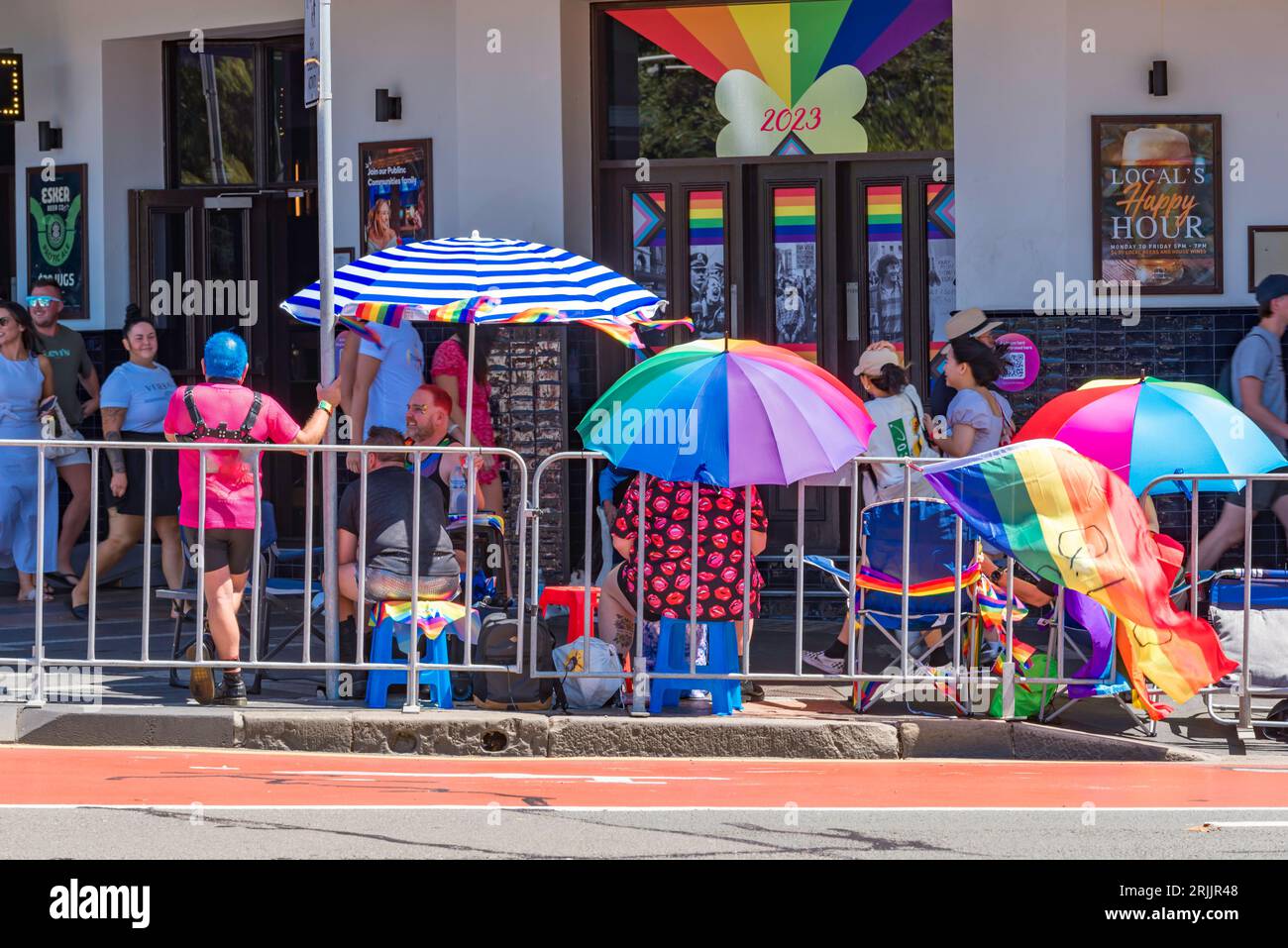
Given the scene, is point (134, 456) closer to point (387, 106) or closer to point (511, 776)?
point (387, 106)

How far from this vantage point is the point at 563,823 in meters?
7.18

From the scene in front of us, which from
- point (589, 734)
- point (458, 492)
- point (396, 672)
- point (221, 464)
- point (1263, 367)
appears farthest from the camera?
point (1263, 367)

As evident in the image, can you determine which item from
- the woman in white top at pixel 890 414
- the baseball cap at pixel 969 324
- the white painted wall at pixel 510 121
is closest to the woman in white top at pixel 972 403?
the woman in white top at pixel 890 414

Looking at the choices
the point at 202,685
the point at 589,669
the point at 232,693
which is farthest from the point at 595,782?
the point at 202,685

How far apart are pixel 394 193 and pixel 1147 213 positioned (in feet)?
16.9

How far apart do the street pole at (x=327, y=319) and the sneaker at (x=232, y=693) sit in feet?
1.45

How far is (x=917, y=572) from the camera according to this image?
9.19 meters

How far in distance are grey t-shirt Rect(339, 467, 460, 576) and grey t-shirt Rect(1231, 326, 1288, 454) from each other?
5.37 metres

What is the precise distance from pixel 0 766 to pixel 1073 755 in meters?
4.86

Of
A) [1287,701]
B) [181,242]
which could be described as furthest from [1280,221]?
[181,242]

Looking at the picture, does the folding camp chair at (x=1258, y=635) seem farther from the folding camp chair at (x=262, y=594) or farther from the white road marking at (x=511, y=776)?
the folding camp chair at (x=262, y=594)

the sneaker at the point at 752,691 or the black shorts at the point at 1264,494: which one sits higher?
the black shorts at the point at 1264,494

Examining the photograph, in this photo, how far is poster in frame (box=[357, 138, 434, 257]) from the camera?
13266mm

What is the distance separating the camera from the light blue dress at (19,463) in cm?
1268
